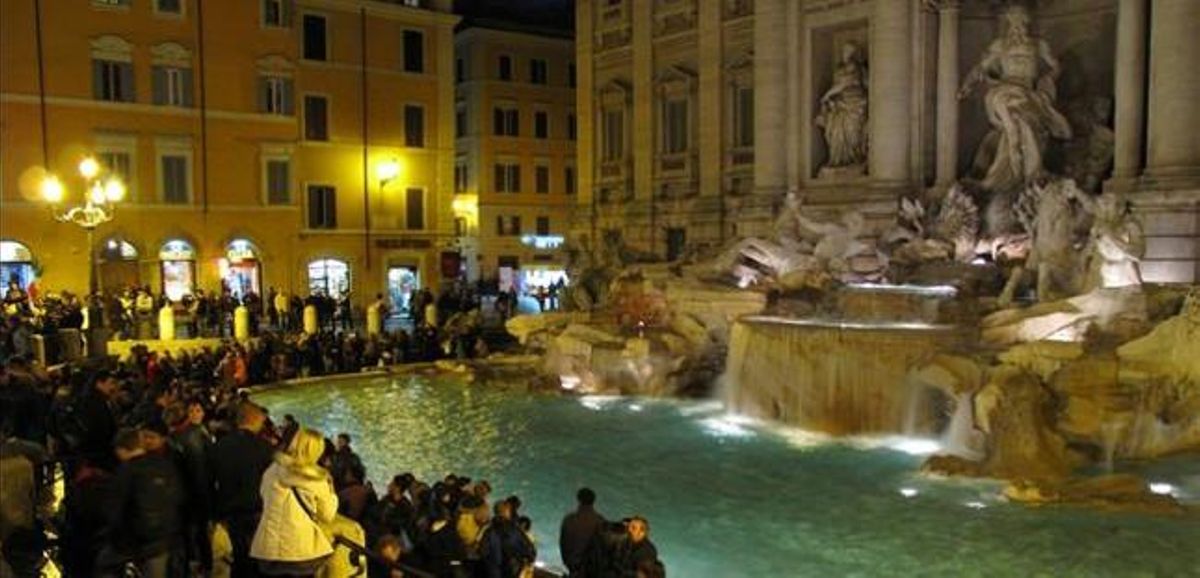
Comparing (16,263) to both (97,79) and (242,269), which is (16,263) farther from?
(242,269)

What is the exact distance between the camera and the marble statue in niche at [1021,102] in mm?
18266

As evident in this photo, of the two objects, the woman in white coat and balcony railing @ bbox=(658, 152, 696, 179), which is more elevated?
balcony railing @ bbox=(658, 152, 696, 179)

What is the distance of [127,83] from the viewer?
29.6 meters

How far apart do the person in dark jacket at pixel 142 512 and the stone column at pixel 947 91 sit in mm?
16955

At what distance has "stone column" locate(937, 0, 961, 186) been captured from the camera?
65.0ft

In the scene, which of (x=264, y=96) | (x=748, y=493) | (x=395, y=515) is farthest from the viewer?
(x=264, y=96)

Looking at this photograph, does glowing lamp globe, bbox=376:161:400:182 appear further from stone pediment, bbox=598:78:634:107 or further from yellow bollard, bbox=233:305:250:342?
yellow bollard, bbox=233:305:250:342

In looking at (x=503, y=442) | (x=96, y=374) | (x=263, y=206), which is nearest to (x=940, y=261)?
(x=503, y=442)

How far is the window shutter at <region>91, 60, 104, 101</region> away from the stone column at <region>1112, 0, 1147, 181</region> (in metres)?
25.1

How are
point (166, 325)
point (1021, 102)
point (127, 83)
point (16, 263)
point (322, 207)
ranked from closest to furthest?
1. point (1021, 102)
2. point (166, 325)
3. point (16, 263)
4. point (127, 83)
5. point (322, 207)

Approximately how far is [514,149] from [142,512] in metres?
39.4

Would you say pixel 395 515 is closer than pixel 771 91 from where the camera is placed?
Yes

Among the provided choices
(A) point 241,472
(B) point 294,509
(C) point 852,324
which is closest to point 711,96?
(C) point 852,324

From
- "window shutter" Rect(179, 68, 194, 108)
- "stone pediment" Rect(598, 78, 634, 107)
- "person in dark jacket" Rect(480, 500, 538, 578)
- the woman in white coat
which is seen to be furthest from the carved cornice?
"window shutter" Rect(179, 68, 194, 108)
